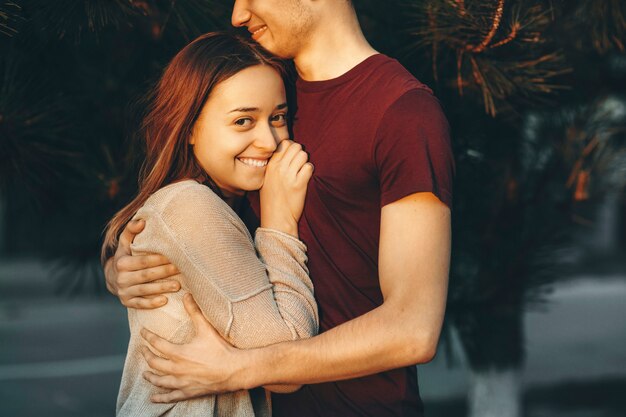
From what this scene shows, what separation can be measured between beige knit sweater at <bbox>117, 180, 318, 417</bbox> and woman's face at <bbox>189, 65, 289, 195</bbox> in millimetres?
135

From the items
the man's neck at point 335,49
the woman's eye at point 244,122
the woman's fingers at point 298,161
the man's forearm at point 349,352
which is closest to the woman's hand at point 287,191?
the woman's fingers at point 298,161

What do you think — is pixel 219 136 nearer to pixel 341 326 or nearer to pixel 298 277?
pixel 298 277

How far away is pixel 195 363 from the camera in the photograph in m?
2.04

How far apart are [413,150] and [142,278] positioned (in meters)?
0.76

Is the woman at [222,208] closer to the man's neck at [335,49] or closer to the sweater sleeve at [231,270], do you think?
the sweater sleeve at [231,270]

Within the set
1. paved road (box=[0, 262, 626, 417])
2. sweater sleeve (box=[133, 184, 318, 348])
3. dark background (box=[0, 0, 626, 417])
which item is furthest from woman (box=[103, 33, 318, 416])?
paved road (box=[0, 262, 626, 417])

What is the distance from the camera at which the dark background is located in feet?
8.27

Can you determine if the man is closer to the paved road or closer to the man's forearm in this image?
the man's forearm

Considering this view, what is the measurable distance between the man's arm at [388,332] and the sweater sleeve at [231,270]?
2.3 inches

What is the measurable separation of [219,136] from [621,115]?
80.1 inches

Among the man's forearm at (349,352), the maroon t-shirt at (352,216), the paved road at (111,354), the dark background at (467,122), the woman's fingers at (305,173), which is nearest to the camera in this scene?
the man's forearm at (349,352)

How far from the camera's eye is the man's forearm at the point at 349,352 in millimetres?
1919

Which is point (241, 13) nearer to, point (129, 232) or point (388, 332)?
point (129, 232)

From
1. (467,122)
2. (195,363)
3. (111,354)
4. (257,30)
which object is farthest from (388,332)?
(111,354)
